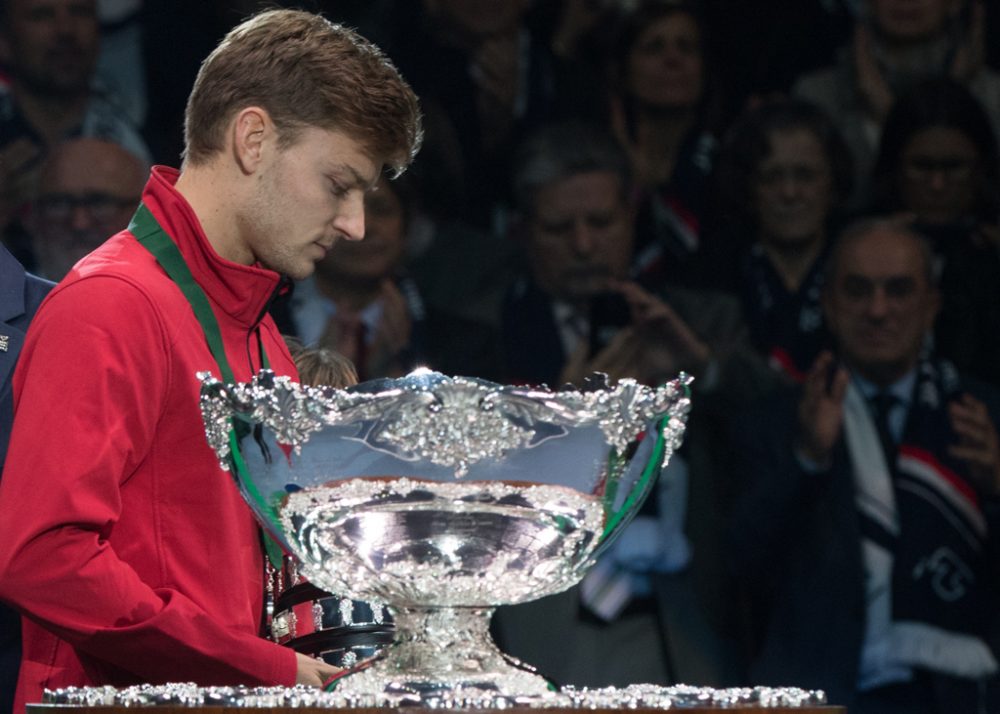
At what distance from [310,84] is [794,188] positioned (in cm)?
342

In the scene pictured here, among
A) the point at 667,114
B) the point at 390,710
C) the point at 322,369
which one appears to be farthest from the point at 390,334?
A: the point at 390,710

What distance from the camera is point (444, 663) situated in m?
1.07

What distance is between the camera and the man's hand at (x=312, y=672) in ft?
4.00

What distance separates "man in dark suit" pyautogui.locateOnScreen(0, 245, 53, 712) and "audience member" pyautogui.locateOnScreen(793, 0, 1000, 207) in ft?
10.4

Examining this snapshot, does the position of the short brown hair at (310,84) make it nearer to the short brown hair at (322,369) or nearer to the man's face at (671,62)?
the short brown hair at (322,369)

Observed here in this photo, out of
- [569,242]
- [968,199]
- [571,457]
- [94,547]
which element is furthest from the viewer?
[968,199]

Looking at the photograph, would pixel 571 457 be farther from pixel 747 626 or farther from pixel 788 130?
pixel 788 130

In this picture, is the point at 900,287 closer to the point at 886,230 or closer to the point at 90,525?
the point at 886,230

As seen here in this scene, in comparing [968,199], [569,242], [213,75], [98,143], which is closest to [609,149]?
[569,242]

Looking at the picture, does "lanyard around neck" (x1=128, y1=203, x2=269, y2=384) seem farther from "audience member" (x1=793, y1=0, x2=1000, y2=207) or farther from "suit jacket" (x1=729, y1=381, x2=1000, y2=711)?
"audience member" (x1=793, y1=0, x2=1000, y2=207)

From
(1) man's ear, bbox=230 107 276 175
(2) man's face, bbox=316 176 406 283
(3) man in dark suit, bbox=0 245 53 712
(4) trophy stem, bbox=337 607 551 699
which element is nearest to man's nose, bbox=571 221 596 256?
(2) man's face, bbox=316 176 406 283

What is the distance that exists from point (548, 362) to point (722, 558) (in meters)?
0.71

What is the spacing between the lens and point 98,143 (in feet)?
13.0

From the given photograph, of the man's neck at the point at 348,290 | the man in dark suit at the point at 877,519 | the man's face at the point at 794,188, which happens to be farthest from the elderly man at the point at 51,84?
the man in dark suit at the point at 877,519
